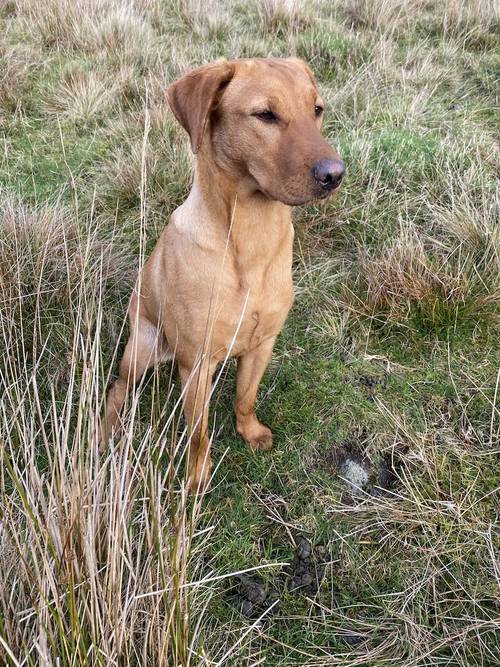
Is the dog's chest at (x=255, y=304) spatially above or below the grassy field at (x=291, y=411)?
above

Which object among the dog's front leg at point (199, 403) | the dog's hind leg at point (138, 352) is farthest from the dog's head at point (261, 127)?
the dog's hind leg at point (138, 352)

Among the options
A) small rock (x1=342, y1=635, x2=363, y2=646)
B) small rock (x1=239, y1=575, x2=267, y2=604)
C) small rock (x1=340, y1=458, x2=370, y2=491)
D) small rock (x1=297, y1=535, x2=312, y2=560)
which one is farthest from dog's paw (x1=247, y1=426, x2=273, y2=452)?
small rock (x1=342, y1=635, x2=363, y2=646)

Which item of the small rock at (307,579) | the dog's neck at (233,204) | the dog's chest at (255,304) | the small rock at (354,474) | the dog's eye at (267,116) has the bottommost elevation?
the small rock at (307,579)

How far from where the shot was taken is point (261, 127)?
182 cm

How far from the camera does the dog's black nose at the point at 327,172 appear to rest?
1700 mm

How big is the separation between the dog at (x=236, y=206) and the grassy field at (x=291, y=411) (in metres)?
0.24

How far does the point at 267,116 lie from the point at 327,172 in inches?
12.5

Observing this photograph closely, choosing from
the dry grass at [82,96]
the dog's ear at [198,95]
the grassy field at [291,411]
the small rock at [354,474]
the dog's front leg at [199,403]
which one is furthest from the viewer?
the dry grass at [82,96]

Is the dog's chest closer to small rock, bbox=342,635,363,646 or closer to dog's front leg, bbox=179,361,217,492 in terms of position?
dog's front leg, bbox=179,361,217,492

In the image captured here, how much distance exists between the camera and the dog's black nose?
5.58 ft

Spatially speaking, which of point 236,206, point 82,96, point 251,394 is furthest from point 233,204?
point 82,96

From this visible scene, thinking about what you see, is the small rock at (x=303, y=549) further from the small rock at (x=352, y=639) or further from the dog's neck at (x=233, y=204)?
the dog's neck at (x=233, y=204)

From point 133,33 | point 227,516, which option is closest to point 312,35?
point 133,33

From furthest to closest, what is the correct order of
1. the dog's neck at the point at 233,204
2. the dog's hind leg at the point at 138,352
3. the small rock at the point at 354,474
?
the dog's hind leg at the point at 138,352, the small rock at the point at 354,474, the dog's neck at the point at 233,204
